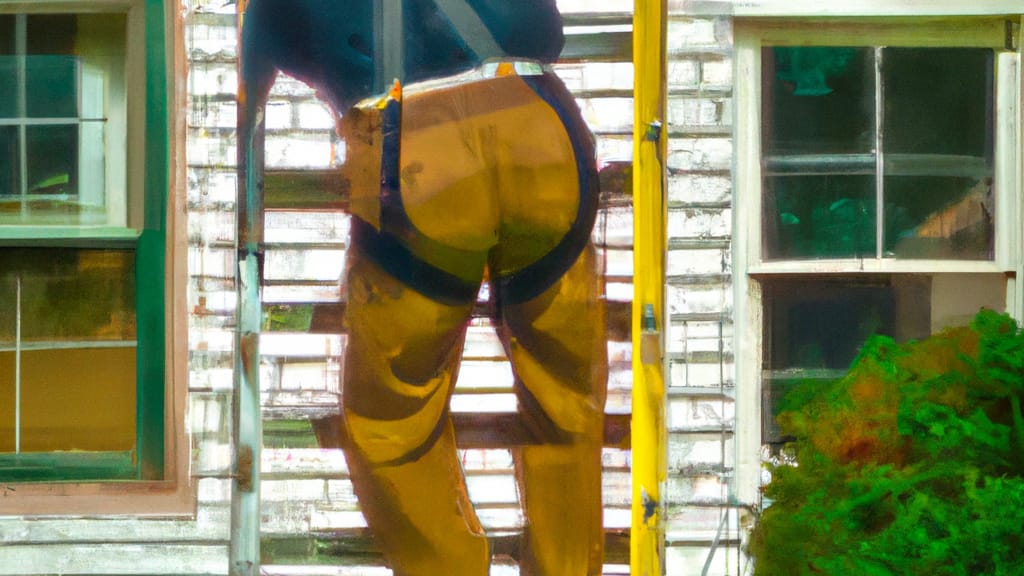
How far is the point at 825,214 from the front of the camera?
3.34 metres

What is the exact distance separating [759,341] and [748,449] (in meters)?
0.36

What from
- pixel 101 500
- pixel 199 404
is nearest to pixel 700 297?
pixel 199 404

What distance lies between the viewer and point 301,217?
320cm

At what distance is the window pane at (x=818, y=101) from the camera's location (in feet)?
10.9

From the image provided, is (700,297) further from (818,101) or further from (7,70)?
(7,70)

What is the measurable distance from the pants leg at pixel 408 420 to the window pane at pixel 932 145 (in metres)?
1.49

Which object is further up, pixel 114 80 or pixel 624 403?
pixel 114 80

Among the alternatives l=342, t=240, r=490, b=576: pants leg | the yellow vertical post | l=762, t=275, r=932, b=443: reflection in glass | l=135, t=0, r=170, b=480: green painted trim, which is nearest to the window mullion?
l=762, t=275, r=932, b=443: reflection in glass

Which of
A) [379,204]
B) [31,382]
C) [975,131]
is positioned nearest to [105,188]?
[31,382]

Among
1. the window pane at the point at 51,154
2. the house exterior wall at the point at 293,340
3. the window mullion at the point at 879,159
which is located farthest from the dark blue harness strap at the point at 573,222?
the window pane at the point at 51,154

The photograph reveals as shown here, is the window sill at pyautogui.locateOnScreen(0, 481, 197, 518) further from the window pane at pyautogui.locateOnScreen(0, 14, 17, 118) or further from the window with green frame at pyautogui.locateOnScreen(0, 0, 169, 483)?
the window pane at pyautogui.locateOnScreen(0, 14, 17, 118)

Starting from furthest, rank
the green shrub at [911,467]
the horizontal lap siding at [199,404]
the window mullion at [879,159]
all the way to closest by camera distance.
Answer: the window mullion at [879,159], the horizontal lap siding at [199,404], the green shrub at [911,467]

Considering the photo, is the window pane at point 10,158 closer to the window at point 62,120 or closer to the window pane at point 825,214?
the window at point 62,120

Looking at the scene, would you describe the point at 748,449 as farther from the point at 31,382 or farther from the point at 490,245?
the point at 31,382
